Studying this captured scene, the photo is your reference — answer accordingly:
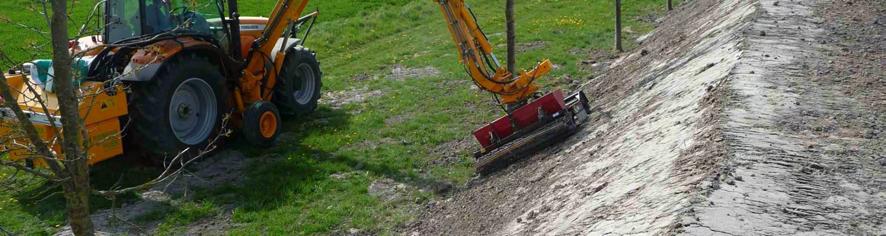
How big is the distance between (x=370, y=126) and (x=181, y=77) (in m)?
3.16

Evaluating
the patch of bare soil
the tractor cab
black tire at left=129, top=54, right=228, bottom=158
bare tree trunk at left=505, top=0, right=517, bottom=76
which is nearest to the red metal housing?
bare tree trunk at left=505, top=0, right=517, bottom=76

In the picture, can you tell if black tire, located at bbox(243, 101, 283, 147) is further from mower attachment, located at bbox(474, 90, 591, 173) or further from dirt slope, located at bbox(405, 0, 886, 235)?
dirt slope, located at bbox(405, 0, 886, 235)

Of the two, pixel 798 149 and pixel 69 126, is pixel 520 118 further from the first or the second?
pixel 69 126

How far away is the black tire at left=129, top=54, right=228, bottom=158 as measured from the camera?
1195cm

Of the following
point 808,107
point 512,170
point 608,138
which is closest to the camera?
point 808,107

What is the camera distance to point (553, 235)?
748cm

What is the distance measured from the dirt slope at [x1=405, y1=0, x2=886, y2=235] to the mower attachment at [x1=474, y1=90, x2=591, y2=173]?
233mm

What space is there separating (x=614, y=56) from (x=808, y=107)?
31.2 ft

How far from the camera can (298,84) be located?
1555 cm

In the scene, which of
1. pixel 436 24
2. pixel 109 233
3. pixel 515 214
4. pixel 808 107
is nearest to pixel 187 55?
pixel 109 233

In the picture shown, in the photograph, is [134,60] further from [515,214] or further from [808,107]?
[808,107]

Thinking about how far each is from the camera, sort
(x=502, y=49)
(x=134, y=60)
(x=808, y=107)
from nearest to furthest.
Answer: (x=808, y=107)
(x=134, y=60)
(x=502, y=49)

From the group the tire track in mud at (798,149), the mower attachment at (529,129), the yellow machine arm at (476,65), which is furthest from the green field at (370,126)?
the tire track in mud at (798,149)

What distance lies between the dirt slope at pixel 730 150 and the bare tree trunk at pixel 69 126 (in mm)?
3490
